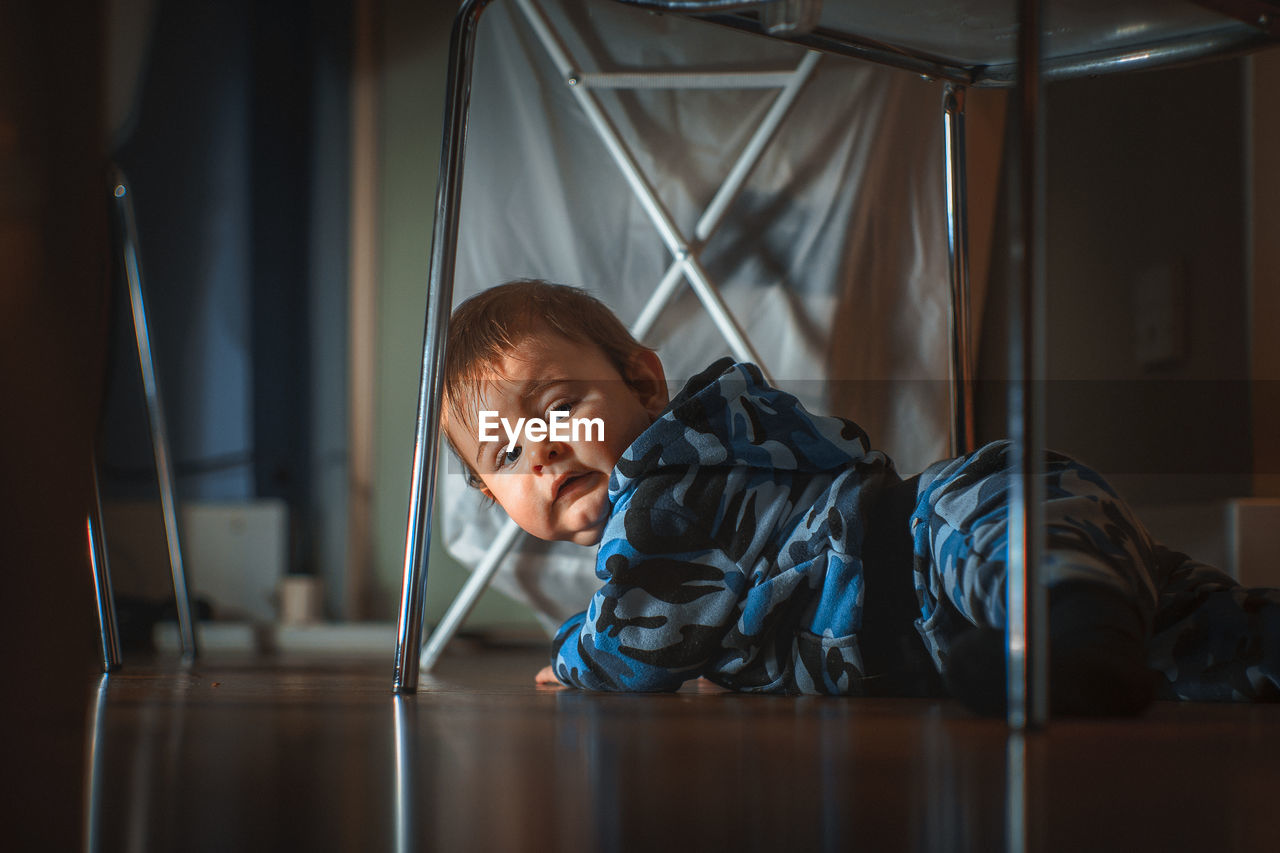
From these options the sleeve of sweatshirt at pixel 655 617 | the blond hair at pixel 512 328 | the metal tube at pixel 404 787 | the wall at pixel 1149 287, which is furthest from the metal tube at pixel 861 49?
the metal tube at pixel 404 787

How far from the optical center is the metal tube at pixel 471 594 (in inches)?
38.9

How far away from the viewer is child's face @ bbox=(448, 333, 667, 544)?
711 millimetres

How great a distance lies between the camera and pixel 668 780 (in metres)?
0.29

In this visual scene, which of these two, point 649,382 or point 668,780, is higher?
point 649,382

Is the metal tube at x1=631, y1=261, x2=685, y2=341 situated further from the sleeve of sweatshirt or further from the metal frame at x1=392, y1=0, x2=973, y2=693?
the sleeve of sweatshirt

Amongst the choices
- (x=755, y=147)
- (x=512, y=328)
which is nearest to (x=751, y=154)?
(x=755, y=147)

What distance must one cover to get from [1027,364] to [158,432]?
0.89 m

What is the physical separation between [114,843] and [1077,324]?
0.73 meters

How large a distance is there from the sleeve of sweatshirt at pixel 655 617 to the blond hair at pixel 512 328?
0.15 meters

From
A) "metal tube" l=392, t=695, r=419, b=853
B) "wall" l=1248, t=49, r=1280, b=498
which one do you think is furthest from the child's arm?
"wall" l=1248, t=49, r=1280, b=498

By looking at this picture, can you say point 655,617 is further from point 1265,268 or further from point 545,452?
point 1265,268

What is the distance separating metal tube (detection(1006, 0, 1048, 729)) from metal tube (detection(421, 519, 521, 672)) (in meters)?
0.62

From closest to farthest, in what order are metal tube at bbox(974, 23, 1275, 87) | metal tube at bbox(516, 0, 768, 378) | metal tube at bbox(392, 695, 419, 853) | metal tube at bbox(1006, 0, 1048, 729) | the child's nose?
metal tube at bbox(392, 695, 419, 853) < metal tube at bbox(1006, 0, 1048, 729) < metal tube at bbox(974, 23, 1275, 87) < the child's nose < metal tube at bbox(516, 0, 768, 378)

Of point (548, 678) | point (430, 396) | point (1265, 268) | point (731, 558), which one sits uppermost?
point (1265, 268)
